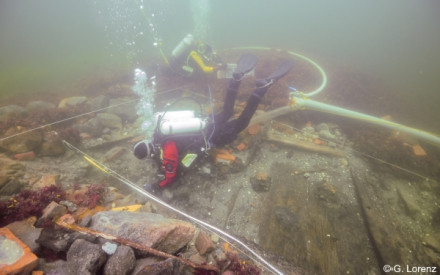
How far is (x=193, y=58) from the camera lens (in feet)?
28.3

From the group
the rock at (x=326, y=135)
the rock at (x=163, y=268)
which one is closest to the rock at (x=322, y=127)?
the rock at (x=326, y=135)

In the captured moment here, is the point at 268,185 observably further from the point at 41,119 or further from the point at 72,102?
the point at 72,102

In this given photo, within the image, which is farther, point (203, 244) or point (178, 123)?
point (178, 123)

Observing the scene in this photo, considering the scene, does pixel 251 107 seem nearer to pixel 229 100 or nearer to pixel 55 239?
pixel 229 100

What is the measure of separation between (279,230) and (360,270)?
1507mm

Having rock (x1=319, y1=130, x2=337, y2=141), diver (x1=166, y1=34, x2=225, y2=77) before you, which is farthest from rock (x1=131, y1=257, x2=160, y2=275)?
diver (x1=166, y1=34, x2=225, y2=77)

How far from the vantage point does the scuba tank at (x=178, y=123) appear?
4.23 meters

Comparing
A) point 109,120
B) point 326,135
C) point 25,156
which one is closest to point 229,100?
point 326,135

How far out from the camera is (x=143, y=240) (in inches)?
98.3

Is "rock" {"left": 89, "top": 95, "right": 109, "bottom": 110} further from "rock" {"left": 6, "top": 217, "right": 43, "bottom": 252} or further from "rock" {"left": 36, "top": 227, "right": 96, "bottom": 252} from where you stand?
"rock" {"left": 36, "top": 227, "right": 96, "bottom": 252}

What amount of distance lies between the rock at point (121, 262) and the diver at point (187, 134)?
2215 millimetres

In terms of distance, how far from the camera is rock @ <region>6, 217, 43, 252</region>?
2405mm

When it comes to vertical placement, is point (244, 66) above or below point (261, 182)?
above

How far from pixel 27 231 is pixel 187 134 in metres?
2.85
